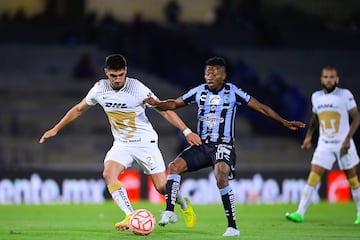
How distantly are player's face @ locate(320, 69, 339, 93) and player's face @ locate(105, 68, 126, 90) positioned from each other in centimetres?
358

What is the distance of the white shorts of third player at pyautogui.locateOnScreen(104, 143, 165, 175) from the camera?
12039 millimetres

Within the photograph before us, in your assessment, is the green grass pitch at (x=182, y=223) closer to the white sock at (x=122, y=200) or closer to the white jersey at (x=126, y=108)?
the white sock at (x=122, y=200)

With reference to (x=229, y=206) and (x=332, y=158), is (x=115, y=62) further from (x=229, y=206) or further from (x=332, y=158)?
(x=332, y=158)

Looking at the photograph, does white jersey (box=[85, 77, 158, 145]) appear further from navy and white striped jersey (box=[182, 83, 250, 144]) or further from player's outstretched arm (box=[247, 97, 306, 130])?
player's outstretched arm (box=[247, 97, 306, 130])

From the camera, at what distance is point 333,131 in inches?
573

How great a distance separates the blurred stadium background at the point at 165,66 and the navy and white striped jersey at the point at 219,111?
9.60 metres

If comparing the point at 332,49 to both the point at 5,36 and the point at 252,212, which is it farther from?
the point at 252,212

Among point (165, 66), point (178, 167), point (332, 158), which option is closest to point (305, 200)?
point (332, 158)

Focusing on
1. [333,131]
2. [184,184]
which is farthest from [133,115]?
[184,184]

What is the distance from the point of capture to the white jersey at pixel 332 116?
14430 mm

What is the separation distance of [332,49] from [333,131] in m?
16.2

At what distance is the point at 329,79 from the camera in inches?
564

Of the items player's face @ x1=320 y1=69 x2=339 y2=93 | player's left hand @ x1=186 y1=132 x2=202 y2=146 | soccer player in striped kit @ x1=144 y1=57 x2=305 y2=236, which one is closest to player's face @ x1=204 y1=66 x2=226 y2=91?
soccer player in striped kit @ x1=144 y1=57 x2=305 y2=236

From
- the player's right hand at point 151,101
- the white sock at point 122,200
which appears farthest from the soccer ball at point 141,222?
the player's right hand at point 151,101
